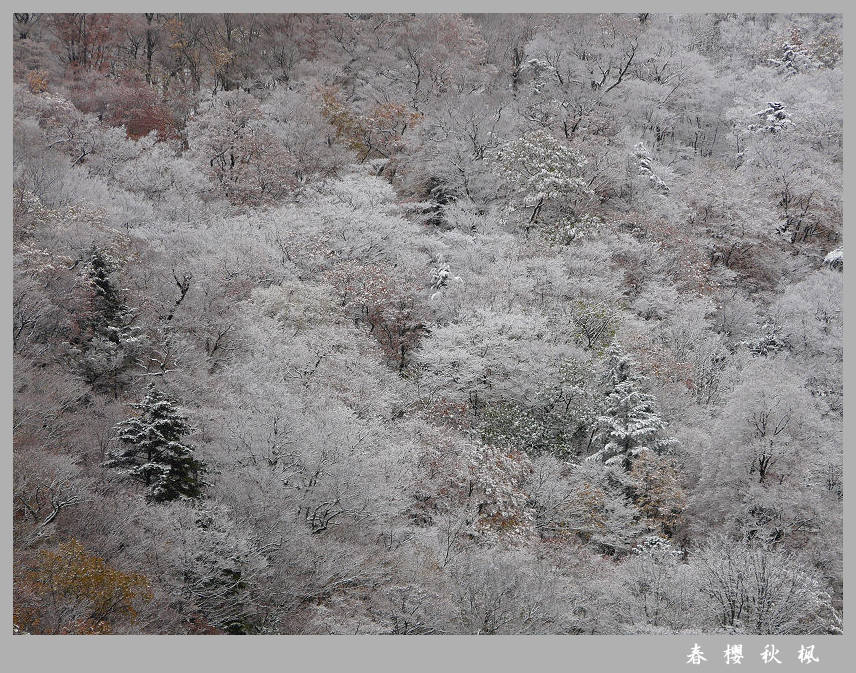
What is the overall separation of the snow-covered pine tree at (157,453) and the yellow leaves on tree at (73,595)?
4654 millimetres

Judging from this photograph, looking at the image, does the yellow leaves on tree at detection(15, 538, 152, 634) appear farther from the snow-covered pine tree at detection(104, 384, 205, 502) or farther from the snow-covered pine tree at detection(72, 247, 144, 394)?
the snow-covered pine tree at detection(72, 247, 144, 394)

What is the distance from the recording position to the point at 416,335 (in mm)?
34031

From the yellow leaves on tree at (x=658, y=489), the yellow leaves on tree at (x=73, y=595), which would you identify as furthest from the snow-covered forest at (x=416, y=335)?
the yellow leaves on tree at (x=658, y=489)

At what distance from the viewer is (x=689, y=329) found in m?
36.3

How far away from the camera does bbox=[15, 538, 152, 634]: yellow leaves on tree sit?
1389 centimetres

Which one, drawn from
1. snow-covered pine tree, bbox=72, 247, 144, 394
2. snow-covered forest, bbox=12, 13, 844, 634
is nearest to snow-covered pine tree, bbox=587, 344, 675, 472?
snow-covered forest, bbox=12, 13, 844, 634

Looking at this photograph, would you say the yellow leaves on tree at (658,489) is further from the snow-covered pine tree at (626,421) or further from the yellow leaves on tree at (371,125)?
the yellow leaves on tree at (371,125)

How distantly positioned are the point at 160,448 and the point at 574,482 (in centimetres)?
1468

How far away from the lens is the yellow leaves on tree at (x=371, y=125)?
47594 mm

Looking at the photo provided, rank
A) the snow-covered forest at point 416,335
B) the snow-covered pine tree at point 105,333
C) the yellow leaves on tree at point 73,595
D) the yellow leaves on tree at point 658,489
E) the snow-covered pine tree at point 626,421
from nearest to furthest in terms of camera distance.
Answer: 1. the yellow leaves on tree at point 73,595
2. the snow-covered forest at point 416,335
3. the snow-covered pine tree at point 105,333
4. the yellow leaves on tree at point 658,489
5. the snow-covered pine tree at point 626,421

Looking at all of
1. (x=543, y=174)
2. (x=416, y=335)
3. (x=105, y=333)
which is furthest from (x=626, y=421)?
(x=105, y=333)

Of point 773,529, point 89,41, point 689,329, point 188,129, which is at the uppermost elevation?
point 89,41

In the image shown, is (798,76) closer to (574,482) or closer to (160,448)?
(574,482)

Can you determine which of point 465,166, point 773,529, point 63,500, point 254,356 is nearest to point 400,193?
point 465,166
